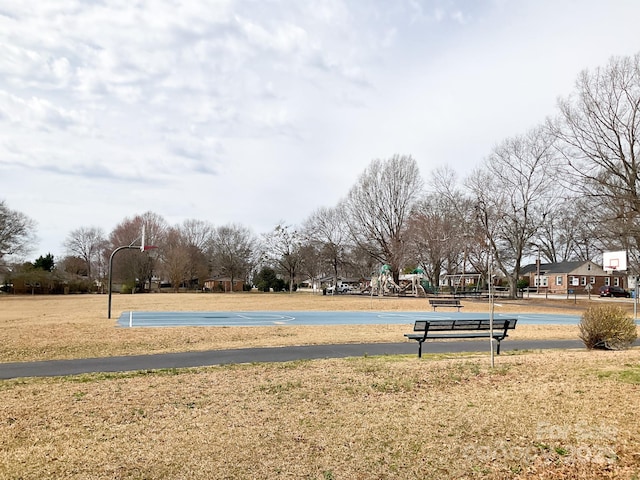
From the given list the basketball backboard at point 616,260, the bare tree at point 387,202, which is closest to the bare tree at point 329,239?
the bare tree at point 387,202

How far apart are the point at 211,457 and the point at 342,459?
1230 millimetres

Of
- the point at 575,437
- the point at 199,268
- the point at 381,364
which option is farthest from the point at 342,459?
the point at 199,268

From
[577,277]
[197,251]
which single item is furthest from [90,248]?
[577,277]

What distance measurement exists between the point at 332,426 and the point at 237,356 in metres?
6.47

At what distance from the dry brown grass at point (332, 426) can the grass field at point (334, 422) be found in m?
0.02

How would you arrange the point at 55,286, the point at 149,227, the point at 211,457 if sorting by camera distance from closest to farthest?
1. the point at 211,457
2. the point at 55,286
3. the point at 149,227

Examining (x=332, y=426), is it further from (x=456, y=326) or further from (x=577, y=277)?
(x=577, y=277)

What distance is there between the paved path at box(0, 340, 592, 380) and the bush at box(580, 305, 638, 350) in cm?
160

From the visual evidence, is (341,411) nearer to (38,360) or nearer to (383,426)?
(383,426)

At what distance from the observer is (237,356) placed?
11891 mm

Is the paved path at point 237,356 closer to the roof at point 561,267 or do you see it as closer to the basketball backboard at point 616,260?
the basketball backboard at point 616,260

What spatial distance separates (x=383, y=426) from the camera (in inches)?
227

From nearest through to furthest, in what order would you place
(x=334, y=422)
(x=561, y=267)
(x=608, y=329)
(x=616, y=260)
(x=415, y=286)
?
1. (x=334, y=422)
2. (x=608, y=329)
3. (x=616, y=260)
4. (x=415, y=286)
5. (x=561, y=267)

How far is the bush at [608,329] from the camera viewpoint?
11812 millimetres
